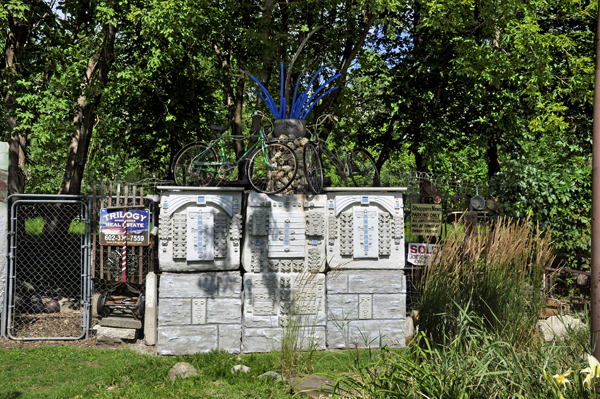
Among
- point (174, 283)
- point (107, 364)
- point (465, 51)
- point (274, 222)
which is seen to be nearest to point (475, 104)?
point (465, 51)

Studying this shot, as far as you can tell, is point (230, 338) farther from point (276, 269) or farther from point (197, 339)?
point (276, 269)

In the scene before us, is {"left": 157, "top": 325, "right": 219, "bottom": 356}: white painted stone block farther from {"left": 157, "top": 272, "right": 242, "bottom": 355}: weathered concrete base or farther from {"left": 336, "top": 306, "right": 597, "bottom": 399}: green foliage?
{"left": 336, "top": 306, "right": 597, "bottom": 399}: green foliage

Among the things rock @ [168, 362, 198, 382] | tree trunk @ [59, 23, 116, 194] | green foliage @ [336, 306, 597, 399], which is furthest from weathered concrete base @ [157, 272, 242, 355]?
tree trunk @ [59, 23, 116, 194]

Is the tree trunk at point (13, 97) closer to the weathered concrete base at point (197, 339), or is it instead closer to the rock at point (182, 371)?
the weathered concrete base at point (197, 339)

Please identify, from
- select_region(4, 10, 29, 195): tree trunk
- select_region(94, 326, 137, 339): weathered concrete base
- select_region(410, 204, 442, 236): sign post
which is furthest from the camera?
select_region(4, 10, 29, 195): tree trunk

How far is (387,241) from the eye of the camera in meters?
8.19

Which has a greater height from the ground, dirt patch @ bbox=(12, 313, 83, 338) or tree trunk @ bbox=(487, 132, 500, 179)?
tree trunk @ bbox=(487, 132, 500, 179)

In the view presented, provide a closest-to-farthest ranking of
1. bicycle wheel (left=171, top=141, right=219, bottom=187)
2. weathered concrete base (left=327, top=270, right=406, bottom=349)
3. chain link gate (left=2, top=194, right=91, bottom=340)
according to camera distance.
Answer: weathered concrete base (left=327, top=270, right=406, bottom=349)
chain link gate (left=2, top=194, right=91, bottom=340)
bicycle wheel (left=171, top=141, right=219, bottom=187)

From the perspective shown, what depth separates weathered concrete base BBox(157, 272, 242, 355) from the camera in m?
7.68

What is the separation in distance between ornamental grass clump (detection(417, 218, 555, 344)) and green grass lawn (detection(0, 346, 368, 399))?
3.18 feet

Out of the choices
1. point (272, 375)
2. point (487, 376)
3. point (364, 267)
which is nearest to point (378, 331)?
point (364, 267)

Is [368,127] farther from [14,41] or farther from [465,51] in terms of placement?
[14,41]

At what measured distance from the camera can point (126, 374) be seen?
21.5ft

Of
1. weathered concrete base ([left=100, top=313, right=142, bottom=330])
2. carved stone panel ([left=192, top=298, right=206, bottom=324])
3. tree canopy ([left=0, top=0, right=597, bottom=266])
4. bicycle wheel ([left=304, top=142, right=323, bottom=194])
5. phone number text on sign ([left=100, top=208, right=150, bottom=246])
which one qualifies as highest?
tree canopy ([left=0, top=0, right=597, bottom=266])
